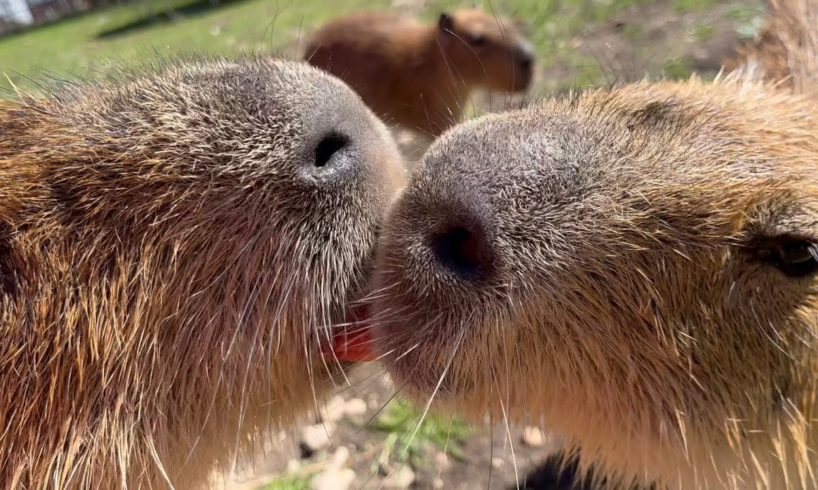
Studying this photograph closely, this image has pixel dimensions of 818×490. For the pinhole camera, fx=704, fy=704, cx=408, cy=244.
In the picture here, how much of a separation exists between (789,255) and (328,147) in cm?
100

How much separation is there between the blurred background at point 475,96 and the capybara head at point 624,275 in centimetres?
37

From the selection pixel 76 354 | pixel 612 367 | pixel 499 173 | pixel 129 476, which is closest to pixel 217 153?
pixel 76 354

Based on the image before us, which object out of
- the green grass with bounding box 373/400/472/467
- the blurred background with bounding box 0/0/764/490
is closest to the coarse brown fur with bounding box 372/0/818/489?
the blurred background with bounding box 0/0/764/490

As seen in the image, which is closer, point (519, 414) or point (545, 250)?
point (545, 250)

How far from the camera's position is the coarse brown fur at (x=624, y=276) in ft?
4.81

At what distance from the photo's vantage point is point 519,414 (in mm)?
1853

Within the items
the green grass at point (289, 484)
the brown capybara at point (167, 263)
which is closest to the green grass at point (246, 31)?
the brown capybara at point (167, 263)

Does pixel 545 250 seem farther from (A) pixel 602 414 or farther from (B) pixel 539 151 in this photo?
(A) pixel 602 414

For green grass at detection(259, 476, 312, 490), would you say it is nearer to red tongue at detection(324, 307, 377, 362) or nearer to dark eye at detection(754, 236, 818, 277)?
red tongue at detection(324, 307, 377, 362)

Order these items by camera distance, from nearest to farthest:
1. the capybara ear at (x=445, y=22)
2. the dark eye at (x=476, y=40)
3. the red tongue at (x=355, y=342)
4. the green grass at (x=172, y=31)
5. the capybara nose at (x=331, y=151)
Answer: the capybara nose at (x=331, y=151) → the red tongue at (x=355, y=342) → the capybara ear at (x=445, y=22) → the dark eye at (x=476, y=40) → the green grass at (x=172, y=31)

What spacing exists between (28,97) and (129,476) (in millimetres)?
967

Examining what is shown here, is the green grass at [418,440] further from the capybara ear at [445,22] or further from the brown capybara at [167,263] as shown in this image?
the capybara ear at [445,22]

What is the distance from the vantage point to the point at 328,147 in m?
1.53

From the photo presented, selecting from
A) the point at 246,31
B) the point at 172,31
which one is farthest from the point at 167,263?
the point at 172,31
